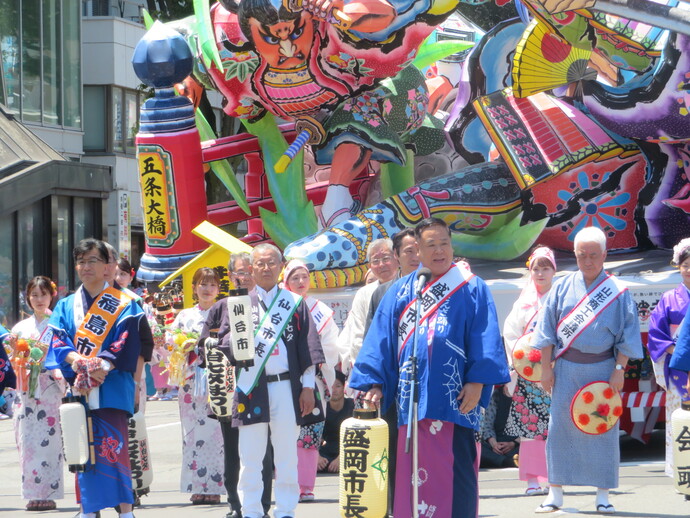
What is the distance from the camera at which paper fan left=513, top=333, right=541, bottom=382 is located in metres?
7.70

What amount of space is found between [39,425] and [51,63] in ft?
55.7

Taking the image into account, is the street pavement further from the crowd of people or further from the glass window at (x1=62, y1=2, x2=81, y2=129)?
the glass window at (x1=62, y1=2, x2=81, y2=129)

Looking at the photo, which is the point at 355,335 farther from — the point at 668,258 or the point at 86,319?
the point at 668,258

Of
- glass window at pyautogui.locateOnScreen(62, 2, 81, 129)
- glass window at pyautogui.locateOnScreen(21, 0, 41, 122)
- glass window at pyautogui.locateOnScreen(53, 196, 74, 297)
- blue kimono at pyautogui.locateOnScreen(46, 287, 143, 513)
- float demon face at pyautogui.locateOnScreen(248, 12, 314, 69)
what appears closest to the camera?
blue kimono at pyautogui.locateOnScreen(46, 287, 143, 513)

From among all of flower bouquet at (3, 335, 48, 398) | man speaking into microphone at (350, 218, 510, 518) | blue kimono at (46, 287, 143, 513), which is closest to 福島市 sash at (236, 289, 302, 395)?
blue kimono at (46, 287, 143, 513)

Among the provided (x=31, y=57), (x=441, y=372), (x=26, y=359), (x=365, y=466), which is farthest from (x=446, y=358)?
(x=31, y=57)

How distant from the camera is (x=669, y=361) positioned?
7109 mm

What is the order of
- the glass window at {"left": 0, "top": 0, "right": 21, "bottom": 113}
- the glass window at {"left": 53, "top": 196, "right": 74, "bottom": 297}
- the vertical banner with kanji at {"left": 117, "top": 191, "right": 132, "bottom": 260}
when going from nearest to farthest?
1. the glass window at {"left": 53, "top": 196, "right": 74, "bottom": 297}
2. the vertical banner with kanji at {"left": 117, "top": 191, "right": 132, "bottom": 260}
3. the glass window at {"left": 0, "top": 0, "right": 21, "bottom": 113}

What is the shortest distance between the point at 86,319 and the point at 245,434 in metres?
1.06

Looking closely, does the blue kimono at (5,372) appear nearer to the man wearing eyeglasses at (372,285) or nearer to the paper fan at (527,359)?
A: the man wearing eyeglasses at (372,285)

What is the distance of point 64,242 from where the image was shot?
17.5 metres

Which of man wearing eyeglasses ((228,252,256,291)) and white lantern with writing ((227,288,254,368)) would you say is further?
man wearing eyeglasses ((228,252,256,291))

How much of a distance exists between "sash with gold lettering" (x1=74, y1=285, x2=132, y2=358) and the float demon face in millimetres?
4938

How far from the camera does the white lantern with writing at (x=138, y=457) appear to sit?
7.36 m
